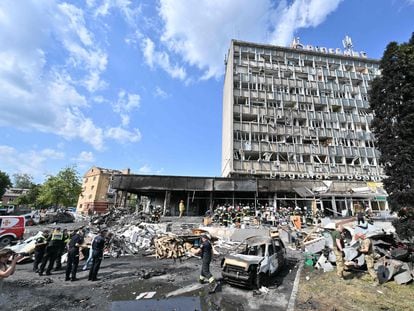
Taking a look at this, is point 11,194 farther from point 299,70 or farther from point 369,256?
point 369,256

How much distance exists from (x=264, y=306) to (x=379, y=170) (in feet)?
120

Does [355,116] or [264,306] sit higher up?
[355,116]

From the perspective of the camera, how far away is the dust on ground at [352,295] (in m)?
6.16

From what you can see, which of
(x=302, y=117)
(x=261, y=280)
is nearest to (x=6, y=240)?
(x=261, y=280)

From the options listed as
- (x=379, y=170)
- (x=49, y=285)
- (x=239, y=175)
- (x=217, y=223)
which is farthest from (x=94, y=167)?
(x=379, y=170)

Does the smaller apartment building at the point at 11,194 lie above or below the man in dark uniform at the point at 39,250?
above

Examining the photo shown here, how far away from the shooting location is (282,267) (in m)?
A: 9.80

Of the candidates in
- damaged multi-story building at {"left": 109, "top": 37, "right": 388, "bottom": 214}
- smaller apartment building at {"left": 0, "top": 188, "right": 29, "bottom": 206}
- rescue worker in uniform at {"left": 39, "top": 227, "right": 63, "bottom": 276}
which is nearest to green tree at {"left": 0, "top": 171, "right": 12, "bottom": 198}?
smaller apartment building at {"left": 0, "top": 188, "right": 29, "bottom": 206}

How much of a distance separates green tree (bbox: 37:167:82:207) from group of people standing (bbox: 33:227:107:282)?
36036mm

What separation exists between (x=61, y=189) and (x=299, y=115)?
147 ft

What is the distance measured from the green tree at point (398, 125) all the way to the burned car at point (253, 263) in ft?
16.7

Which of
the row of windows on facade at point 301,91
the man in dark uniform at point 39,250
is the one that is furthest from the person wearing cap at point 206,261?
the row of windows on facade at point 301,91

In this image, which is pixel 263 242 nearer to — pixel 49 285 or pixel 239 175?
pixel 49 285

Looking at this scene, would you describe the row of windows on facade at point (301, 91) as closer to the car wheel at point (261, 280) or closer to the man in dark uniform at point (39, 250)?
the car wheel at point (261, 280)
